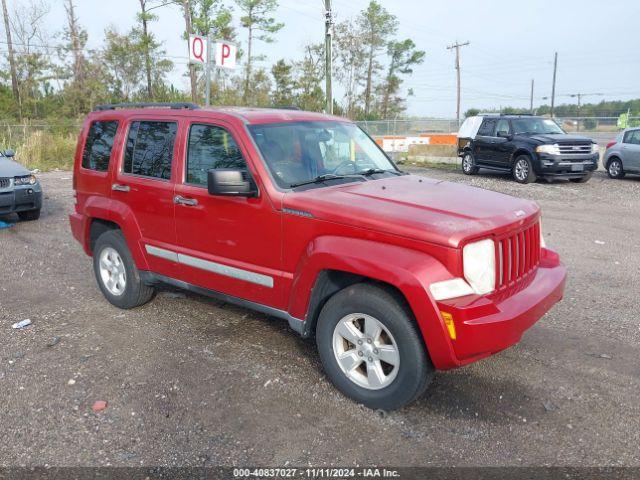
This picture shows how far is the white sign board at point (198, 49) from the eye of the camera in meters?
9.16

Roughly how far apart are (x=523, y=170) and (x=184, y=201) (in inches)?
508

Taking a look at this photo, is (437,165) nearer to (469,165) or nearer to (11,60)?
(469,165)

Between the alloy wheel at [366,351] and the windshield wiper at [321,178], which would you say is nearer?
the alloy wheel at [366,351]

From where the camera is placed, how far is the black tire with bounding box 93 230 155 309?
5.33 m

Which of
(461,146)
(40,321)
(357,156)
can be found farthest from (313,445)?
(461,146)

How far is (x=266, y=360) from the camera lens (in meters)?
4.36

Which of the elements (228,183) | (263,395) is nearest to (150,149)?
(228,183)

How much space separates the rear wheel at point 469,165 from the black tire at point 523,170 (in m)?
1.81

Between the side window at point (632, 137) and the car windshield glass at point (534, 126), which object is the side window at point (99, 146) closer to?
the car windshield glass at point (534, 126)

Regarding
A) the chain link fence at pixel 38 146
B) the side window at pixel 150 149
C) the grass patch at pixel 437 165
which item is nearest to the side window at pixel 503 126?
the grass patch at pixel 437 165

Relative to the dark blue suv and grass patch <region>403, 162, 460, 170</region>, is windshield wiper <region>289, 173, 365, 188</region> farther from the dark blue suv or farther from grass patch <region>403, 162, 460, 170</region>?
grass patch <region>403, 162, 460, 170</region>

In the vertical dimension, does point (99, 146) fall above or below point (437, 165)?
above

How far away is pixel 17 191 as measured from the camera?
9.84 m

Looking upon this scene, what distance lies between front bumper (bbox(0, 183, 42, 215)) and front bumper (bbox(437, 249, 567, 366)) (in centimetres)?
904
